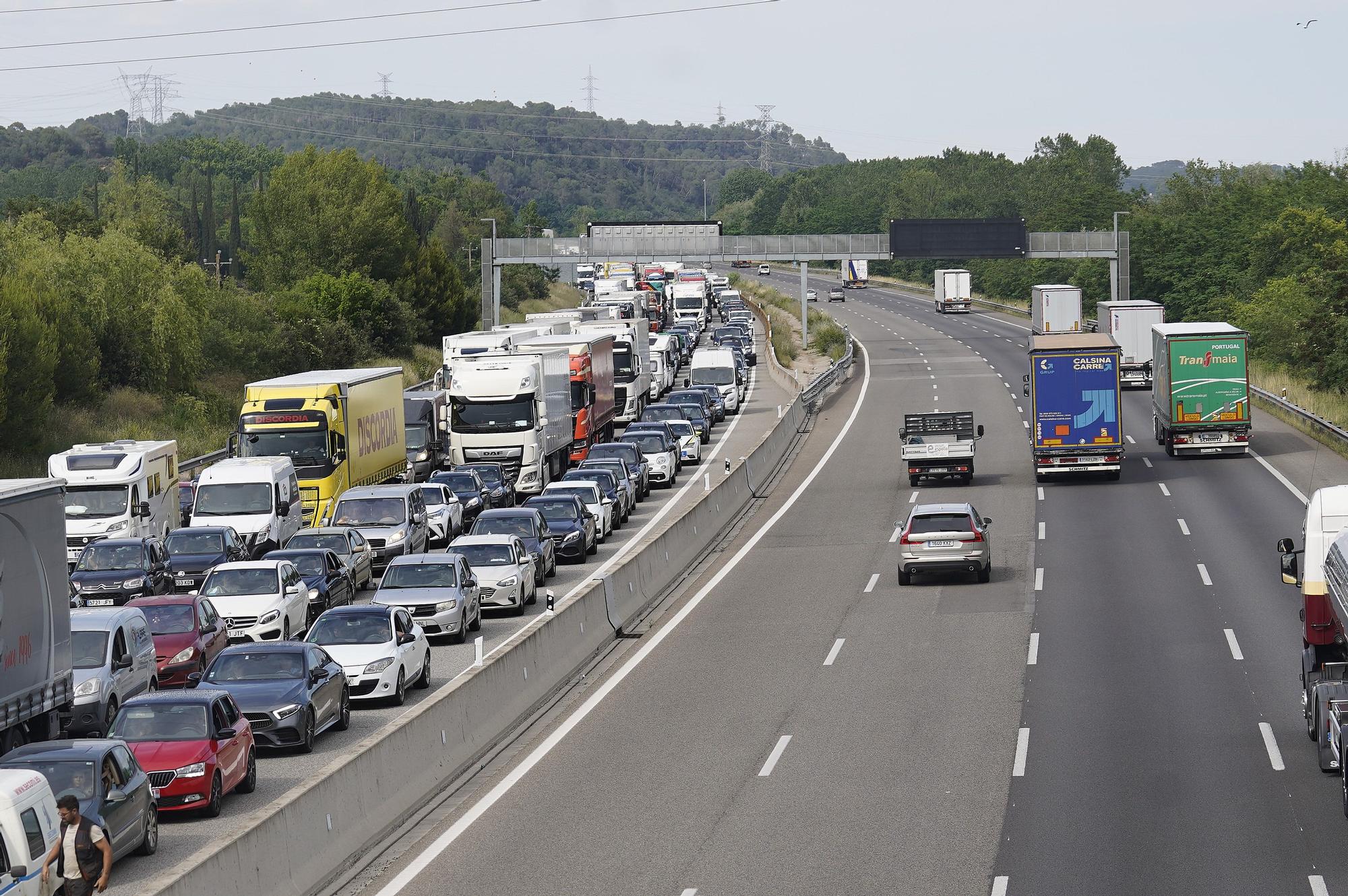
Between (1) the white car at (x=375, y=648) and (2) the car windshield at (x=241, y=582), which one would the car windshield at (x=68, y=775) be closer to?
(1) the white car at (x=375, y=648)

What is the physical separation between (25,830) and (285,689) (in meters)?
7.05

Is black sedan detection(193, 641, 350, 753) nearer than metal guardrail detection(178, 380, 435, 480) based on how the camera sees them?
Yes

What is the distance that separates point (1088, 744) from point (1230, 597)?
10783 mm

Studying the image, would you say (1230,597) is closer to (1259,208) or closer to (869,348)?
(869,348)

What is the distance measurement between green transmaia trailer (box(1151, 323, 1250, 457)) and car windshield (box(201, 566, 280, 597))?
95.9 feet

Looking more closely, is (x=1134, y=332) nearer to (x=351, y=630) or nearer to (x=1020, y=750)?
(x=351, y=630)

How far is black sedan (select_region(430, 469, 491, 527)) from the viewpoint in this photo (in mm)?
40312

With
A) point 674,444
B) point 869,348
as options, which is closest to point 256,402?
point 674,444

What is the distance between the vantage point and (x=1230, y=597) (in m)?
29.4

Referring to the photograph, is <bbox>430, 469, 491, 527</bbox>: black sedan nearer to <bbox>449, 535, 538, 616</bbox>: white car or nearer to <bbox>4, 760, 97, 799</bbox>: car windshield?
<bbox>449, 535, 538, 616</bbox>: white car

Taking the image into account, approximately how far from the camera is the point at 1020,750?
19.5 m

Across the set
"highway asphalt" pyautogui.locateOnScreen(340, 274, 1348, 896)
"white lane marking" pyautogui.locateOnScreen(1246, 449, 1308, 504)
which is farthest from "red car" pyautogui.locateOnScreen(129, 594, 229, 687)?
"white lane marking" pyautogui.locateOnScreen(1246, 449, 1308, 504)

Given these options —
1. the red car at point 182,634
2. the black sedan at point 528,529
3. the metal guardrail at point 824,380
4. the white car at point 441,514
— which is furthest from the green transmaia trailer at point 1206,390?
the red car at point 182,634

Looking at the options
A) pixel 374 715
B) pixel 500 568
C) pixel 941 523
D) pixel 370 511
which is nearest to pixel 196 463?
pixel 370 511
